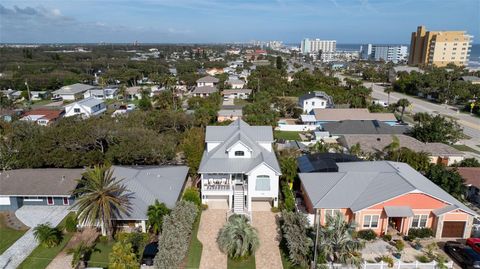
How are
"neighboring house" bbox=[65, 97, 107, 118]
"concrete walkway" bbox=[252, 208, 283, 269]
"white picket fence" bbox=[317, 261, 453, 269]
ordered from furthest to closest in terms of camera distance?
"neighboring house" bbox=[65, 97, 107, 118], "concrete walkway" bbox=[252, 208, 283, 269], "white picket fence" bbox=[317, 261, 453, 269]

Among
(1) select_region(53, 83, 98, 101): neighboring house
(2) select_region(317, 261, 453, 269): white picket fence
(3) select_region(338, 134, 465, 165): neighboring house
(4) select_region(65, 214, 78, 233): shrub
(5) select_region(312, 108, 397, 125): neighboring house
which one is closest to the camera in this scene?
(2) select_region(317, 261, 453, 269): white picket fence

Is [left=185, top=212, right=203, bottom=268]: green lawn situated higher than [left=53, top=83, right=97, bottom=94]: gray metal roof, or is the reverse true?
[left=53, top=83, right=97, bottom=94]: gray metal roof

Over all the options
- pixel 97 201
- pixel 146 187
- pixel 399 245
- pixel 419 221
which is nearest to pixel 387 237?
pixel 399 245

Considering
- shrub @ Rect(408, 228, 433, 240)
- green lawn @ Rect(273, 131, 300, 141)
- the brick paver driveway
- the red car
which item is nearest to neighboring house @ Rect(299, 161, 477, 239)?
shrub @ Rect(408, 228, 433, 240)

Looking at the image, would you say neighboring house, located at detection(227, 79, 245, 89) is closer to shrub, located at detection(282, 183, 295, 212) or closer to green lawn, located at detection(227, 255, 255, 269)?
shrub, located at detection(282, 183, 295, 212)

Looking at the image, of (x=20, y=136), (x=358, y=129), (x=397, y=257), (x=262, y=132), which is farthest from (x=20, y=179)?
(x=358, y=129)

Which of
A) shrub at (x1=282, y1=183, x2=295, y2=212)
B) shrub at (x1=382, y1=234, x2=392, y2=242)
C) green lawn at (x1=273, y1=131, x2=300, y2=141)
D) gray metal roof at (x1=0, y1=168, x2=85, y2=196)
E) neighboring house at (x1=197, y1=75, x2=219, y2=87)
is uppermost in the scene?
neighboring house at (x1=197, y1=75, x2=219, y2=87)

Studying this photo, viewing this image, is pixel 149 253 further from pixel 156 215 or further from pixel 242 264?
pixel 242 264

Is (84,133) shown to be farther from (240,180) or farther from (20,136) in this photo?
(240,180)
